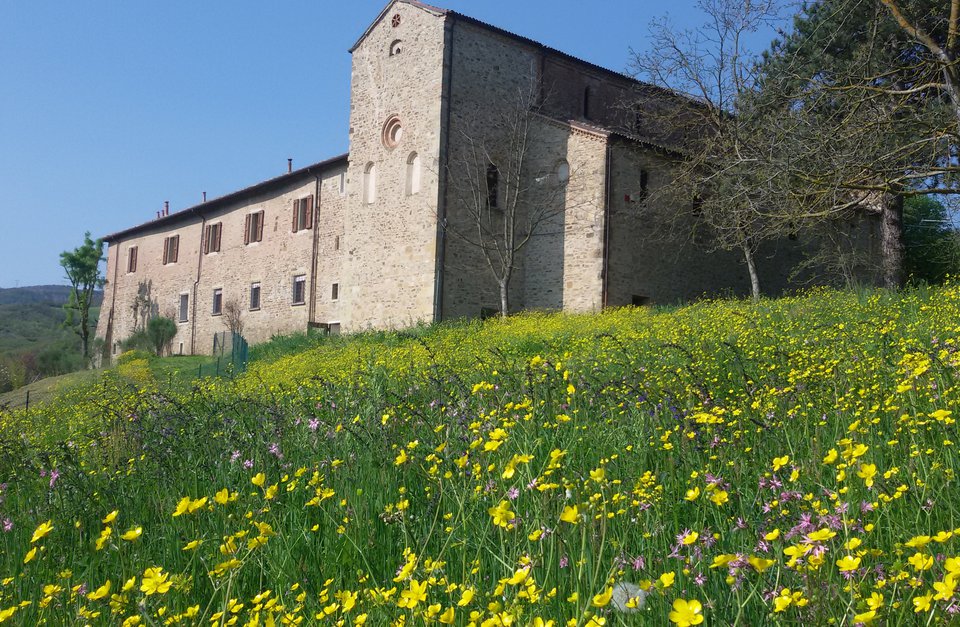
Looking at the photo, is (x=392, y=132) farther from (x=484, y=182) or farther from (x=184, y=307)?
(x=184, y=307)

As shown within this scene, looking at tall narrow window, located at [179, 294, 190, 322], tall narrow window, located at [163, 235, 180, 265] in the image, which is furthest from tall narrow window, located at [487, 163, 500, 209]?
tall narrow window, located at [163, 235, 180, 265]

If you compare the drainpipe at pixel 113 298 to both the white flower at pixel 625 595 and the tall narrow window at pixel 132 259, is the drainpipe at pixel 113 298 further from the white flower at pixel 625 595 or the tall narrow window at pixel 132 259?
the white flower at pixel 625 595

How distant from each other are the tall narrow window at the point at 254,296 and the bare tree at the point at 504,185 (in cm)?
1254

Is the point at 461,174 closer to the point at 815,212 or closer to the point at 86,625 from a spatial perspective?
the point at 815,212

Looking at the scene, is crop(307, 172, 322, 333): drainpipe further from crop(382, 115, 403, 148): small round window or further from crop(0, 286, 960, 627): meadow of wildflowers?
crop(0, 286, 960, 627): meadow of wildflowers

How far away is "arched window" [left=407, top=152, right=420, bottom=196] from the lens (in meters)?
24.9

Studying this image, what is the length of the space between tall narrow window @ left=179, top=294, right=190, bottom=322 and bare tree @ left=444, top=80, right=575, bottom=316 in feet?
62.0

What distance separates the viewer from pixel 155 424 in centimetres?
600

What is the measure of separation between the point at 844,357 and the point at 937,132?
20.8ft

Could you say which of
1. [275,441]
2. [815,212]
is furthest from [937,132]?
[275,441]

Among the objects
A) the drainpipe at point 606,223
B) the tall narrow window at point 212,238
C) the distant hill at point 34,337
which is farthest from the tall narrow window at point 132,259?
the drainpipe at point 606,223

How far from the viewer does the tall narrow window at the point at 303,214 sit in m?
30.9

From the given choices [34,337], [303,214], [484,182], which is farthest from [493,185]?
[34,337]

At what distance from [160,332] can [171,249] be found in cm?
462
